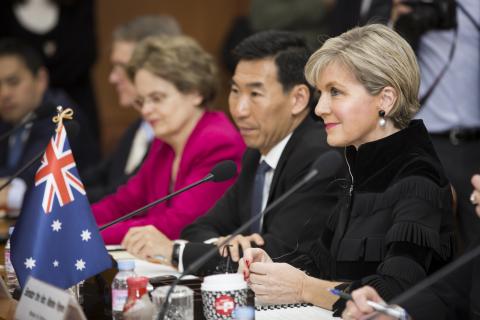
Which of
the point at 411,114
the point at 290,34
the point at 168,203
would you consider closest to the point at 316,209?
the point at 411,114

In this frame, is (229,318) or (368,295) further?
(229,318)

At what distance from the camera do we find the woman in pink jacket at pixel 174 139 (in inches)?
142

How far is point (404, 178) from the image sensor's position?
2324 millimetres

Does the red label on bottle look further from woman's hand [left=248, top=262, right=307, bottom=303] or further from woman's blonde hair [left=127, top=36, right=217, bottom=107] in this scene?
woman's blonde hair [left=127, top=36, right=217, bottom=107]

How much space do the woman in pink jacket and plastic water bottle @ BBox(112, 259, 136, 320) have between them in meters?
1.29

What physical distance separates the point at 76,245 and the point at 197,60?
172 cm

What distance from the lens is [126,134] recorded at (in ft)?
15.7

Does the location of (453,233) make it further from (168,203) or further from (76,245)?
(168,203)

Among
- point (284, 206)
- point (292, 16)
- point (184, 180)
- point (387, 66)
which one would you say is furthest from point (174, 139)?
point (292, 16)

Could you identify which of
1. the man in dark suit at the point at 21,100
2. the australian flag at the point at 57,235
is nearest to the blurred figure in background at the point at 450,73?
the australian flag at the point at 57,235

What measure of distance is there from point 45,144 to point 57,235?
8.26 ft

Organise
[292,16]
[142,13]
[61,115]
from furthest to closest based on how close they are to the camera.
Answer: [142,13], [292,16], [61,115]

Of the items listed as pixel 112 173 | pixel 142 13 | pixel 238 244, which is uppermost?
pixel 142 13

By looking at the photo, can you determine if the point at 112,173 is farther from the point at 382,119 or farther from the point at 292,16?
the point at 382,119
